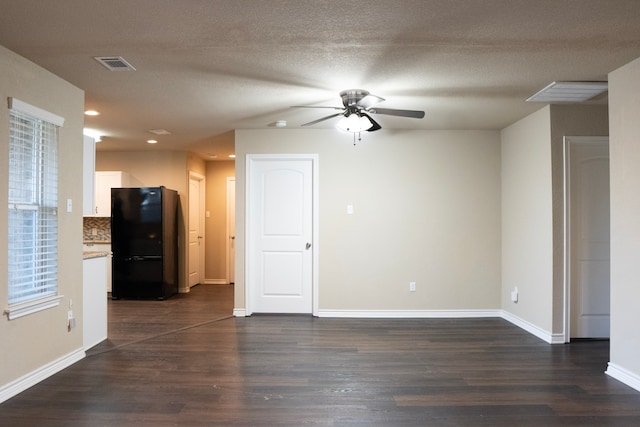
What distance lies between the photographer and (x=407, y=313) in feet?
16.4

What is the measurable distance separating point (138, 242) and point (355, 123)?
4.21 meters

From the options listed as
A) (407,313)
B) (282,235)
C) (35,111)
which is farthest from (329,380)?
(35,111)

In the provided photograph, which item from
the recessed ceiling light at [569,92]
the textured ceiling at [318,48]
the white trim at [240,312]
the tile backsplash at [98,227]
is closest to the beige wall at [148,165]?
the tile backsplash at [98,227]

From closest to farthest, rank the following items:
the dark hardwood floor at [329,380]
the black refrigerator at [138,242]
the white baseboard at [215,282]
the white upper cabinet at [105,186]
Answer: the dark hardwood floor at [329,380] → the black refrigerator at [138,242] → the white upper cabinet at [105,186] → the white baseboard at [215,282]

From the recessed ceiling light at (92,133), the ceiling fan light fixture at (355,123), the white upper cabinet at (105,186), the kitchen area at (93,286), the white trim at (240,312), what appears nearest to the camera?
the ceiling fan light fixture at (355,123)

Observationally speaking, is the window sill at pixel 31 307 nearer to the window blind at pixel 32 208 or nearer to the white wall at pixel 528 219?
the window blind at pixel 32 208

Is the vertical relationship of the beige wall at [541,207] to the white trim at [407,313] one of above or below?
above

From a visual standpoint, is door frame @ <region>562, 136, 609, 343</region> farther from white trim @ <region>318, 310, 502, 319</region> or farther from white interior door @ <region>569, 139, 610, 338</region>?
white trim @ <region>318, 310, 502, 319</region>

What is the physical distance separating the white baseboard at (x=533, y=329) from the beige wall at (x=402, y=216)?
0.27m

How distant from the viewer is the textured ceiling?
2199 mm

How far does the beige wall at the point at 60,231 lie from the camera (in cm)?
266

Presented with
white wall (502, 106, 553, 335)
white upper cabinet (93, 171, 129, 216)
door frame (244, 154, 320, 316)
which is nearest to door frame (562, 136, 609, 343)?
white wall (502, 106, 553, 335)

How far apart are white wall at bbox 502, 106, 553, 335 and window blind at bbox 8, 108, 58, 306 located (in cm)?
448

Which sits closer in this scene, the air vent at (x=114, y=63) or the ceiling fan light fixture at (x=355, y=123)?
the air vent at (x=114, y=63)
